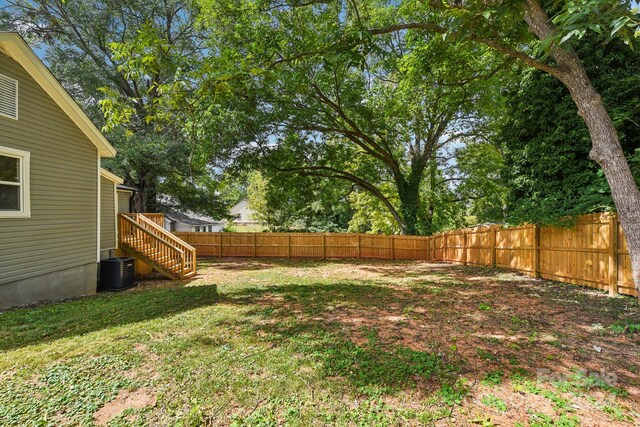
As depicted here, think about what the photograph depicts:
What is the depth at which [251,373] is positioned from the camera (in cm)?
297

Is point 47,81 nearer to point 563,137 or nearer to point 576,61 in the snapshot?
point 576,61

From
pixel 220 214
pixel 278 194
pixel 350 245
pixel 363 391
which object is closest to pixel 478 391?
pixel 363 391

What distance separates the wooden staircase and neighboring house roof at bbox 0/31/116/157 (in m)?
2.46

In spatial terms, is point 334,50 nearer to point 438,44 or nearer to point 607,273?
point 438,44

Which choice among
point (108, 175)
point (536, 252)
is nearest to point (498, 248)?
point (536, 252)

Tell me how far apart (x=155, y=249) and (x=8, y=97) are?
485cm

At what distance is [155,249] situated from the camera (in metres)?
9.09

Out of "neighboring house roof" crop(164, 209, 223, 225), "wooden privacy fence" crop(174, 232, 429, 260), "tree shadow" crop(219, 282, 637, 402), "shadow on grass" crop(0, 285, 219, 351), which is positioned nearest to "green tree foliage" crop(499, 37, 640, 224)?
"tree shadow" crop(219, 282, 637, 402)

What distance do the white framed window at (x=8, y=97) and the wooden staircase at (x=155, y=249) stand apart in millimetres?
4179

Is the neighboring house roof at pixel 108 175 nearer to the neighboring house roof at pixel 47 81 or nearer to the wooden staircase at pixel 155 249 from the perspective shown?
the neighboring house roof at pixel 47 81

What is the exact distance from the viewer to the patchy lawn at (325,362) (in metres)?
2.40

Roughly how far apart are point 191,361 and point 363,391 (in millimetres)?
1838

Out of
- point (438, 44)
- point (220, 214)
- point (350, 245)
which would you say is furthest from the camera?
point (220, 214)

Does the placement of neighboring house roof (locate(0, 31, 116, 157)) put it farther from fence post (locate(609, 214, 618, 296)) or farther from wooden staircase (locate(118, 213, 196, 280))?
fence post (locate(609, 214, 618, 296))
